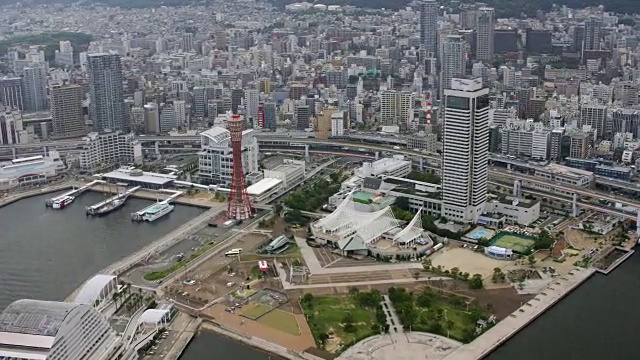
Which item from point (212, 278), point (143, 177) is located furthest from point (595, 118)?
point (212, 278)

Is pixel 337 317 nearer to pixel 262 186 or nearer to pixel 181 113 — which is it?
pixel 262 186

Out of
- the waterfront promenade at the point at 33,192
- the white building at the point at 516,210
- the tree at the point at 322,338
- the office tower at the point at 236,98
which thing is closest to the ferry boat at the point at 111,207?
the waterfront promenade at the point at 33,192

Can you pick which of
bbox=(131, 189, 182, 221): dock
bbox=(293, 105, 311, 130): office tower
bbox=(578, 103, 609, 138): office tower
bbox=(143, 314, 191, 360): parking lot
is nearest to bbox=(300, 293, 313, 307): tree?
bbox=(143, 314, 191, 360): parking lot

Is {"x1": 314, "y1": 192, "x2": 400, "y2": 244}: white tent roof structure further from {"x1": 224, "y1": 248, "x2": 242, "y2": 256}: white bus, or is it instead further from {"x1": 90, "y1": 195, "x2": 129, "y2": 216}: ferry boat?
{"x1": 90, "y1": 195, "x2": 129, "y2": 216}: ferry boat

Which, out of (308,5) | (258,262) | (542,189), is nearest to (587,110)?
(542,189)

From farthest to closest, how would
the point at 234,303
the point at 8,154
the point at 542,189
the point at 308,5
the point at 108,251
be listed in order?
the point at 308,5
the point at 8,154
the point at 542,189
the point at 108,251
the point at 234,303

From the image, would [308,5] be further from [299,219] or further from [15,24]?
[299,219]

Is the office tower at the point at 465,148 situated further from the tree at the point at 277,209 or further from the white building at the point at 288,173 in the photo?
the white building at the point at 288,173
